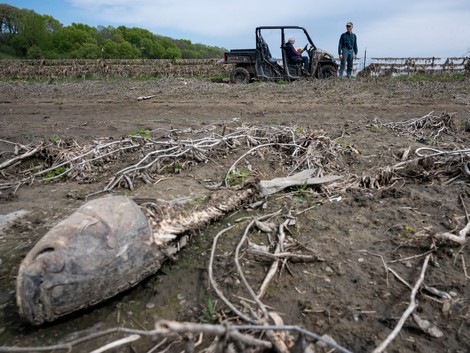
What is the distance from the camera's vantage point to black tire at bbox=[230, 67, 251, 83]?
12.5 m

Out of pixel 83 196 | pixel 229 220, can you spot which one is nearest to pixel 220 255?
pixel 229 220

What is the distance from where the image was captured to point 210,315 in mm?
1820

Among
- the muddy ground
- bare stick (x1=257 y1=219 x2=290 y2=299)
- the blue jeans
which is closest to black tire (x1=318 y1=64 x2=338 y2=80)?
the blue jeans

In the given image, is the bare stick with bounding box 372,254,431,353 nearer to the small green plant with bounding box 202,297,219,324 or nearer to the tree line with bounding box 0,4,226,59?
the small green plant with bounding box 202,297,219,324

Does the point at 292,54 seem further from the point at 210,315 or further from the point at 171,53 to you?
the point at 171,53

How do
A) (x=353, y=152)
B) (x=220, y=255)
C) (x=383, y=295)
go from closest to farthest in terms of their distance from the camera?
(x=383, y=295), (x=220, y=255), (x=353, y=152)

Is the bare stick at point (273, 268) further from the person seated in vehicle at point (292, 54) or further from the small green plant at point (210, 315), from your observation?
the person seated in vehicle at point (292, 54)

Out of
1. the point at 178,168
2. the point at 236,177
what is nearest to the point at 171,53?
the point at 178,168

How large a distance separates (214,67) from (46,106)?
17.3 m

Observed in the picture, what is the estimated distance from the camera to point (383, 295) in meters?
1.97

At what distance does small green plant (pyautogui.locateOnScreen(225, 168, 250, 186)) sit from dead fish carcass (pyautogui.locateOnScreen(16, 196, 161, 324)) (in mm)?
1492

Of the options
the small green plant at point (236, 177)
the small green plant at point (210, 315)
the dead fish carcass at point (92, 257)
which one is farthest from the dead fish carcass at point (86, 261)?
the small green plant at point (236, 177)

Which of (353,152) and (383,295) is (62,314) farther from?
(353,152)

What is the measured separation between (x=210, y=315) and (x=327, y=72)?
12.1 metres
